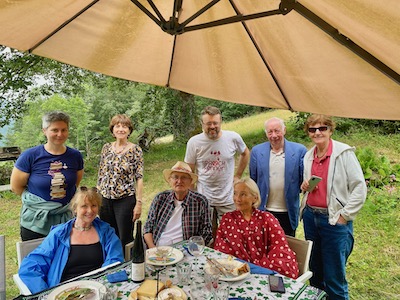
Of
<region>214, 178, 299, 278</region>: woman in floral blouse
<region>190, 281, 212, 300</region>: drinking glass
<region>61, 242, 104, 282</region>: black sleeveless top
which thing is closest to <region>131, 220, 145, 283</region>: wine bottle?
<region>190, 281, 212, 300</region>: drinking glass

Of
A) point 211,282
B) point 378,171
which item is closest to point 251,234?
point 211,282

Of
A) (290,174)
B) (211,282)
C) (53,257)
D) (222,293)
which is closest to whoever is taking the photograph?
A: (222,293)

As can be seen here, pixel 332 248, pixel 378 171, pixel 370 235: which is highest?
pixel 332 248

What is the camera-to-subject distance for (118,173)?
132 inches

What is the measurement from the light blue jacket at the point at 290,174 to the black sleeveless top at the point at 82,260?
1646 mm

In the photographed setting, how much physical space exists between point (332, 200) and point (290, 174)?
1.64 feet

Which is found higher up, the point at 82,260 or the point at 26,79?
the point at 26,79

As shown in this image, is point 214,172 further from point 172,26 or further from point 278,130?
point 172,26

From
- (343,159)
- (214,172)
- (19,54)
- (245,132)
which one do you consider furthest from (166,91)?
(343,159)

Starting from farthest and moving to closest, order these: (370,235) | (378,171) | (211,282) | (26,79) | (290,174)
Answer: (26,79) → (378,171) → (370,235) → (290,174) → (211,282)

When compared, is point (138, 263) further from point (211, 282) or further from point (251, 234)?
point (251, 234)

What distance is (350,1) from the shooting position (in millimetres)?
1295

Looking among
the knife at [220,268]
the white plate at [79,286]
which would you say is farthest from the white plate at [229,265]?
the white plate at [79,286]

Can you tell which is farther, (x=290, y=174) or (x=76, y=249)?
(x=290, y=174)
